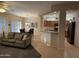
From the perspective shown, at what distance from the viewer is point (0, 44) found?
8891mm

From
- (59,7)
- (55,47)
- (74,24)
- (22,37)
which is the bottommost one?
(55,47)

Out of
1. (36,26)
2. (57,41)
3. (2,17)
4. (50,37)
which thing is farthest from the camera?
(36,26)

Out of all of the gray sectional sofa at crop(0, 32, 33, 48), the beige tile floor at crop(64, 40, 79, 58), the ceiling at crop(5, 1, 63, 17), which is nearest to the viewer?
the beige tile floor at crop(64, 40, 79, 58)

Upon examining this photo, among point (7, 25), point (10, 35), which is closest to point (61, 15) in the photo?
point (10, 35)

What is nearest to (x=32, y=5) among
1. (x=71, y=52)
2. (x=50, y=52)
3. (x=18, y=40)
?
(x=18, y=40)

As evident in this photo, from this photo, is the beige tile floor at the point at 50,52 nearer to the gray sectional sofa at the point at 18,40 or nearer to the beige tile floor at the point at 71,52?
the beige tile floor at the point at 71,52

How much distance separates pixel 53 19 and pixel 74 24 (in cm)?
495

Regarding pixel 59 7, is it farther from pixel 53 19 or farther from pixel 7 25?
pixel 7 25

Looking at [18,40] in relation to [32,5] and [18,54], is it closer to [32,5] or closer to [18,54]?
[18,54]

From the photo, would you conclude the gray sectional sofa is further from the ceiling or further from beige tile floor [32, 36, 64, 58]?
the ceiling

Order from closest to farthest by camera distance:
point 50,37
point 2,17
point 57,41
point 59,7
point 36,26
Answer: point 59,7 < point 57,41 < point 50,37 < point 2,17 < point 36,26

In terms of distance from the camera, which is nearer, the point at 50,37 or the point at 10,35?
the point at 50,37

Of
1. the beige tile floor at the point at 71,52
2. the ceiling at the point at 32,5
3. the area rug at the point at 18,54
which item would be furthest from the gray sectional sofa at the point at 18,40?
the beige tile floor at the point at 71,52

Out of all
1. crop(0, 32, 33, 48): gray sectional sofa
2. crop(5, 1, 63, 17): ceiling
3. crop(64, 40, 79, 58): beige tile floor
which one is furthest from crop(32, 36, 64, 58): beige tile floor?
crop(5, 1, 63, 17): ceiling
